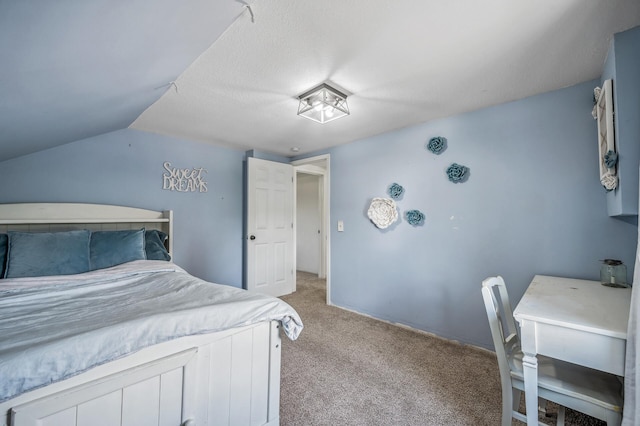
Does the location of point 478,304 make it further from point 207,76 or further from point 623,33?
point 207,76

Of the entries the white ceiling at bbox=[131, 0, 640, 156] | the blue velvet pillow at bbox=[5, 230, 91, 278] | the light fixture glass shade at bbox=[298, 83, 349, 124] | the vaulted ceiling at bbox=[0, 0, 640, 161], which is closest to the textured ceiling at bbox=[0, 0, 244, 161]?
the vaulted ceiling at bbox=[0, 0, 640, 161]

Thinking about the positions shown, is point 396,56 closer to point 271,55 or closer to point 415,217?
point 271,55

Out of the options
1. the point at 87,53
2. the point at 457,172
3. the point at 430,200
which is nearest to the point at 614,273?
the point at 457,172

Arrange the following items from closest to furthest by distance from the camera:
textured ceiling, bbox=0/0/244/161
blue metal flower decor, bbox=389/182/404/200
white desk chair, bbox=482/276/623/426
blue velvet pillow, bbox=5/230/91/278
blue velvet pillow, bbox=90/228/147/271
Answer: textured ceiling, bbox=0/0/244/161
white desk chair, bbox=482/276/623/426
blue velvet pillow, bbox=5/230/91/278
blue velvet pillow, bbox=90/228/147/271
blue metal flower decor, bbox=389/182/404/200

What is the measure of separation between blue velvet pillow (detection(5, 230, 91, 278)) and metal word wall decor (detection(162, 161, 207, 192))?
1.19 metres

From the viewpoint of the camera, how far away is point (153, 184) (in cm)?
305

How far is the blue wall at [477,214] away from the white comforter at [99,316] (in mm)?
1762

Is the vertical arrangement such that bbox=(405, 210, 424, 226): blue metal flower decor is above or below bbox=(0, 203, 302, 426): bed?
above

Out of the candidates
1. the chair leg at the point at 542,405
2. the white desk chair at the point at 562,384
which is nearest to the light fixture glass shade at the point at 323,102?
the white desk chair at the point at 562,384

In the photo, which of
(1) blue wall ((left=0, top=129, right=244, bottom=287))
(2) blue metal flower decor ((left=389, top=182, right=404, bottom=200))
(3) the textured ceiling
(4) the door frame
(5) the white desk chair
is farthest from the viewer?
(4) the door frame

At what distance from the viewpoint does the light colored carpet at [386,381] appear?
158cm

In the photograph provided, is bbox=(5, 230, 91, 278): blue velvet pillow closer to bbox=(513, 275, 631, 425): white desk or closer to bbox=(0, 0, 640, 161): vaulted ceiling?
bbox=(0, 0, 640, 161): vaulted ceiling

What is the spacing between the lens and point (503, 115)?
7.46ft

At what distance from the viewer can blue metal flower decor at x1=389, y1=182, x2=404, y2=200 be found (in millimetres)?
2895
